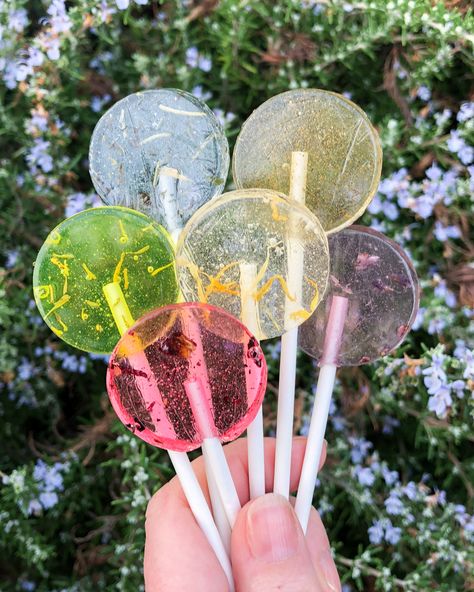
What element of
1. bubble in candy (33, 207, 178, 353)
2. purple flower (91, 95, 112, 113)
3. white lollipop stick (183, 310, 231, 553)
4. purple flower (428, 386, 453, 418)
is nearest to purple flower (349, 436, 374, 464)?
purple flower (428, 386, 453, 418)

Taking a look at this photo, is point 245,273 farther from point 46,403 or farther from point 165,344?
point 46,403

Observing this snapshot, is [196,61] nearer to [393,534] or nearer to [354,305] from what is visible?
[354,305]

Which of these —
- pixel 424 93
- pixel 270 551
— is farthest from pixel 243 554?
pixel 424 93

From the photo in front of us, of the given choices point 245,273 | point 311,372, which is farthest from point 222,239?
point 311,372

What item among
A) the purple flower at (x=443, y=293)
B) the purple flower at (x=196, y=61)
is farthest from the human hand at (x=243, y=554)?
the purple flower at (x=196, y=61)

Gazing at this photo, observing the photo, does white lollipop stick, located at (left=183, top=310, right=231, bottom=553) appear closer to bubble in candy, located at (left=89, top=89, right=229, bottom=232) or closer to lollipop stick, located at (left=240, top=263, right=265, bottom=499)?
lollipop stick, located at (left=240, top=263, right=265, bottom=499)

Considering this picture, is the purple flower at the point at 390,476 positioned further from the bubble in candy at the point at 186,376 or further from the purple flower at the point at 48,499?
the purple flower at the point at 48,499
